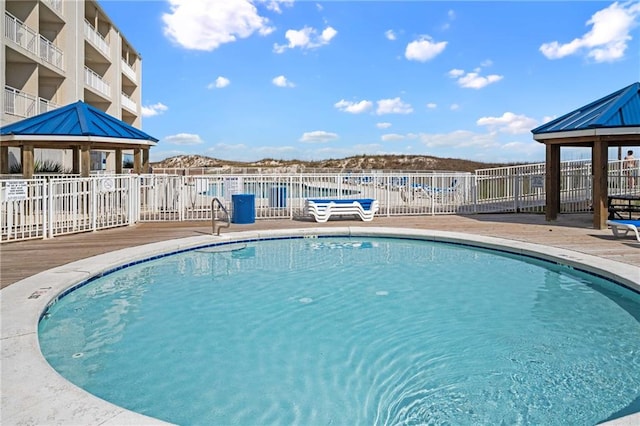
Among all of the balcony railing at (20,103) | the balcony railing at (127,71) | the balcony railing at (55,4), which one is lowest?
the balcony railing at (20,103)

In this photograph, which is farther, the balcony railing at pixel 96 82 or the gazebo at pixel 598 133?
the balcony railing at pixel 96 82

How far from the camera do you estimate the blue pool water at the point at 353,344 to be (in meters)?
3.20

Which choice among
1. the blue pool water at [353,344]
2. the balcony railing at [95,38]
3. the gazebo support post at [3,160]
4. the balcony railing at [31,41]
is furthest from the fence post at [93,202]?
the balcony railing at [95,38]

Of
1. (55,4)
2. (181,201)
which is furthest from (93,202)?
(55,4)

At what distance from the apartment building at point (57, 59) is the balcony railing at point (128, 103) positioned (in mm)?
83

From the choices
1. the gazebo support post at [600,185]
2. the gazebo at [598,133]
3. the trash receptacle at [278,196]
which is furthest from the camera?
the trash receptacle at [278,196]

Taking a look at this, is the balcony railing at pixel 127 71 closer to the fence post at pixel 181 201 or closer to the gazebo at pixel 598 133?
the fence post at pixel 181 201

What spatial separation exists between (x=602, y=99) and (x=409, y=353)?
1216cm

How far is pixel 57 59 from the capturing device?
21516 millimetres

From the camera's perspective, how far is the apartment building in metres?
17.5

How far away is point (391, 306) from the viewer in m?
5.54

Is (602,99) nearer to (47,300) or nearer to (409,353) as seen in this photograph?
(409,353)

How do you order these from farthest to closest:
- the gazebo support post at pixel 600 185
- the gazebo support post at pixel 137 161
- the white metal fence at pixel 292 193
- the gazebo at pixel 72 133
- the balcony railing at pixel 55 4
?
1. the balcony railing at pixel 55 4
2. the gazebo support post at pixel 137 161
3. the gazebo at pixel 72 133
4. the white metal fence at pixel 292 193
5. the gazebo support post at pixel 600 185

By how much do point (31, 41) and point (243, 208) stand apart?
13144mm
